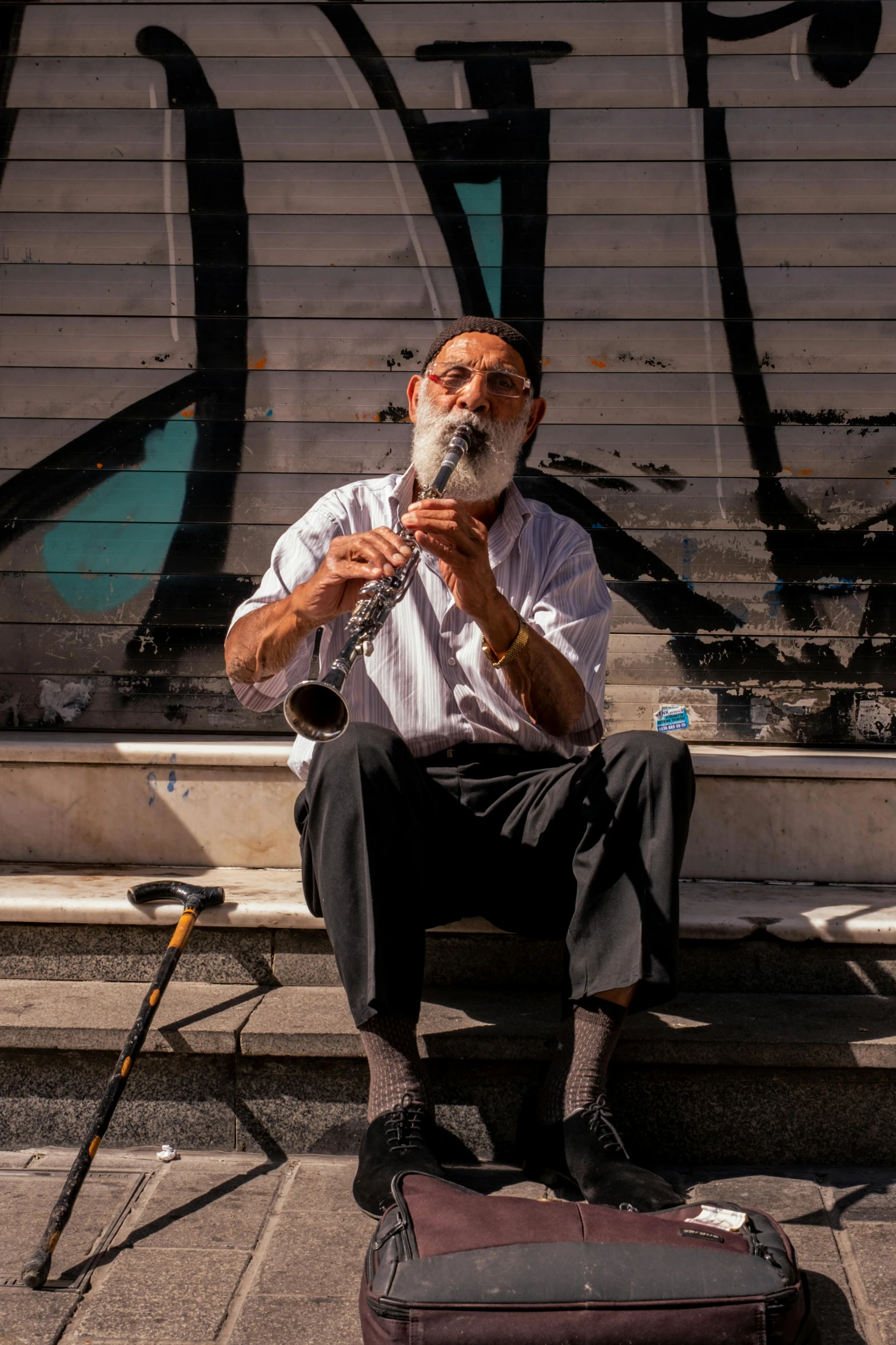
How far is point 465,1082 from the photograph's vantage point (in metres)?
2.42

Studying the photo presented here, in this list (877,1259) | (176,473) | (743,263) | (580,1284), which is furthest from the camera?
(176,473)

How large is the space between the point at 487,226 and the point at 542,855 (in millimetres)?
2290

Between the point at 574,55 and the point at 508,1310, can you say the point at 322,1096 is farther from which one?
the point at 574,55

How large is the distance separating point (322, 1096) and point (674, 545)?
2.13m

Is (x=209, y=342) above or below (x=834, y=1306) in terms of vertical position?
above

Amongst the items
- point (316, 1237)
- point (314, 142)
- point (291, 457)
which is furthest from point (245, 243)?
point (316, 1237)

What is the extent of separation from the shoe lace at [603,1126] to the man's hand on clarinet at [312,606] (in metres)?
1.11

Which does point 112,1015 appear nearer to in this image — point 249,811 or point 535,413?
point 249,811

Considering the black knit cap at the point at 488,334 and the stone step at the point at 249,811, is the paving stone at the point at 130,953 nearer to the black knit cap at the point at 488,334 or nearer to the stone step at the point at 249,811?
the stone step at the point at 249,811

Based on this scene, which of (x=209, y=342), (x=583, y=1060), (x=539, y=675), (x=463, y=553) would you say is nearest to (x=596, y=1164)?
(x=583, y=1060)

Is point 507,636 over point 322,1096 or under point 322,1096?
over

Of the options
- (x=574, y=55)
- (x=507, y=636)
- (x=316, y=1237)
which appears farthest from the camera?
(x=574, y=55)

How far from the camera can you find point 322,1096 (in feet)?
8.02

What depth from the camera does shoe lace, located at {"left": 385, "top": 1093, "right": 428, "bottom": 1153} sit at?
6.91 feet
